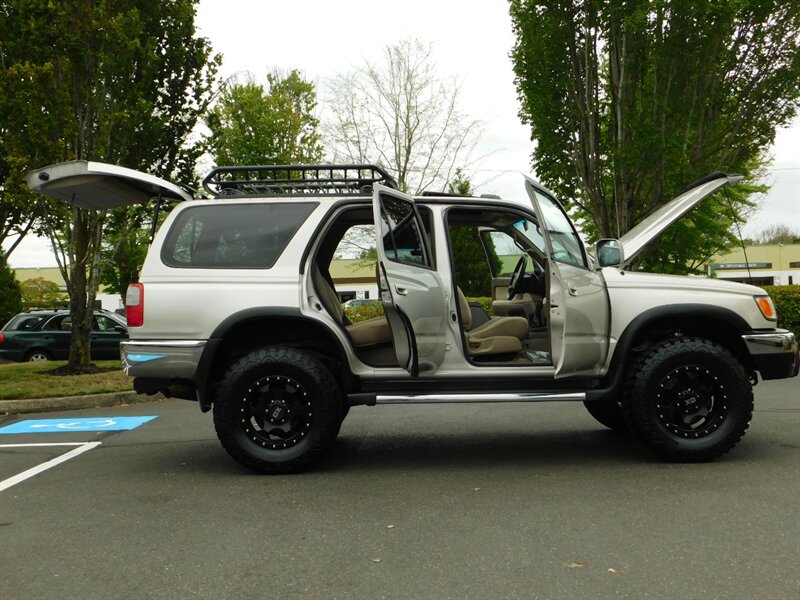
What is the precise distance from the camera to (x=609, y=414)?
732 cm

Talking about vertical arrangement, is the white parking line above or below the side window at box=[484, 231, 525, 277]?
below

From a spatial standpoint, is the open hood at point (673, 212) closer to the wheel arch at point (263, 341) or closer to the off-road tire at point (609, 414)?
the off-road tire at point (609, 414)

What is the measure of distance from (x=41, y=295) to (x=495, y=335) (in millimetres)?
43069

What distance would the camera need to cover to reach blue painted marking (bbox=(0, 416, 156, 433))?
28.5 ft

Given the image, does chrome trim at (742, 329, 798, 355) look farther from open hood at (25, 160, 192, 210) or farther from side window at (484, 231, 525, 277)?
open hood at (25, 160, 192, 210)

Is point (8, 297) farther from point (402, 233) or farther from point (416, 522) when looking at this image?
point (416, 522)

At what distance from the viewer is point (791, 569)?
12.0 feet

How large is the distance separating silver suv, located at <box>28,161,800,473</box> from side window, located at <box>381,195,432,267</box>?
0.05ft

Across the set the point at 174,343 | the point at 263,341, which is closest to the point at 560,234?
the point at 263,341

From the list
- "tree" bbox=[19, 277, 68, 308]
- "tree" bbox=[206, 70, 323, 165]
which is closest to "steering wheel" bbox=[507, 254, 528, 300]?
"tree" bbox=[206, 70, 323, 165]

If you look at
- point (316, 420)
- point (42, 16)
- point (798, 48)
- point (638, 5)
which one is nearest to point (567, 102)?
point (638, 5)

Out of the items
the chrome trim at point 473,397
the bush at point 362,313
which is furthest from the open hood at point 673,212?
the bush at point 362,313

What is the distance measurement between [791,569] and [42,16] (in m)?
13.1

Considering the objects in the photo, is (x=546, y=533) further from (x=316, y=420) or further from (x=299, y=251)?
(x=299, y=251)
